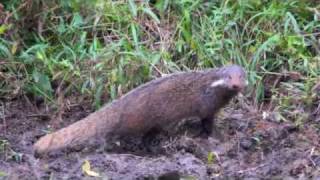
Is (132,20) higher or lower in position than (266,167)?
higher

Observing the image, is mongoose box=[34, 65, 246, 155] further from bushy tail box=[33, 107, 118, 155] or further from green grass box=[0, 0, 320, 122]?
green grass box=[0, 0, 320, 122]

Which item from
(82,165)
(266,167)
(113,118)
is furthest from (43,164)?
(266,167)

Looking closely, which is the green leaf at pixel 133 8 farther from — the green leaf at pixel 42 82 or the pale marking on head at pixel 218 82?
the pale marking on head at pixel 218 82

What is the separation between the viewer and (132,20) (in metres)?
6.65

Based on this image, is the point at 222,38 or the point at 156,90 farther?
the point at 222,38

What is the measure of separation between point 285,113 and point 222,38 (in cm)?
89

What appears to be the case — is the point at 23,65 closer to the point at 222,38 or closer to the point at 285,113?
the point at 222,38

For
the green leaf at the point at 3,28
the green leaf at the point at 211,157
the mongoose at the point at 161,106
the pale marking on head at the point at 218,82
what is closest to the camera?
the green leaf at the point at 211,157

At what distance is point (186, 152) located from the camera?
213 inches

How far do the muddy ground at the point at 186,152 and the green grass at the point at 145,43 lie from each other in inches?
9.6

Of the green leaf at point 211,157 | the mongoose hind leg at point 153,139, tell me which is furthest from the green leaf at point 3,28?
the green leaf at point 211,157

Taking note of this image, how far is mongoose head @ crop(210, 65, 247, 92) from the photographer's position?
5.55 meters

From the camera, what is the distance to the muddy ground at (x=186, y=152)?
5.06 meters

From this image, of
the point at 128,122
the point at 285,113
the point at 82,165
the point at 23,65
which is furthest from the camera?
the point at 23,65
